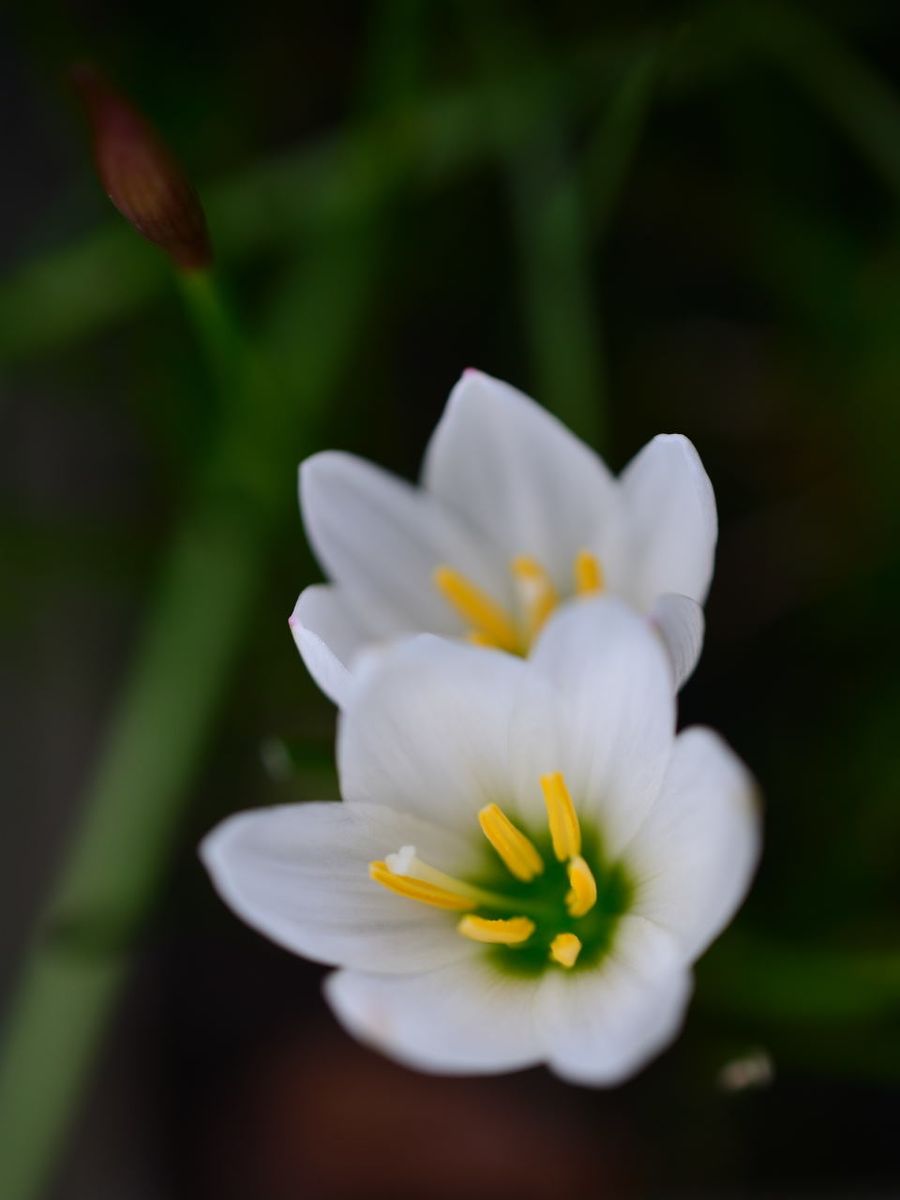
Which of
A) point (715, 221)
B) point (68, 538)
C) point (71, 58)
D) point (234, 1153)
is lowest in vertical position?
point (234, 1153)

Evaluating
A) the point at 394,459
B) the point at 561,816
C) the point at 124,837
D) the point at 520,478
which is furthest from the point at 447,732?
the point at 394,459

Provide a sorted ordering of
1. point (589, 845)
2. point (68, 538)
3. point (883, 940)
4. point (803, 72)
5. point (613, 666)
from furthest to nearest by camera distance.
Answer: point (68, 538), point (803, 72), point (883, 940), point (589, 845), point (613, 666)

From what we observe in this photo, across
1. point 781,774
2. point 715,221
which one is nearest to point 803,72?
point 715,221

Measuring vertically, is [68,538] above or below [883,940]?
above

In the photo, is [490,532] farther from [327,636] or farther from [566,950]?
[566,950]

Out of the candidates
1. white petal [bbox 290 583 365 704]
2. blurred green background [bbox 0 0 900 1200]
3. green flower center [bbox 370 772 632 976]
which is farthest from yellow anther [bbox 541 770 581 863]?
blurred green background [bbox 0 0 900 1200]

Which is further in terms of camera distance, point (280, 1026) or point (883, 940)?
point (280, 1026)

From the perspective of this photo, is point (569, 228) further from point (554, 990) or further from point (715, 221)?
point (554, 990)
